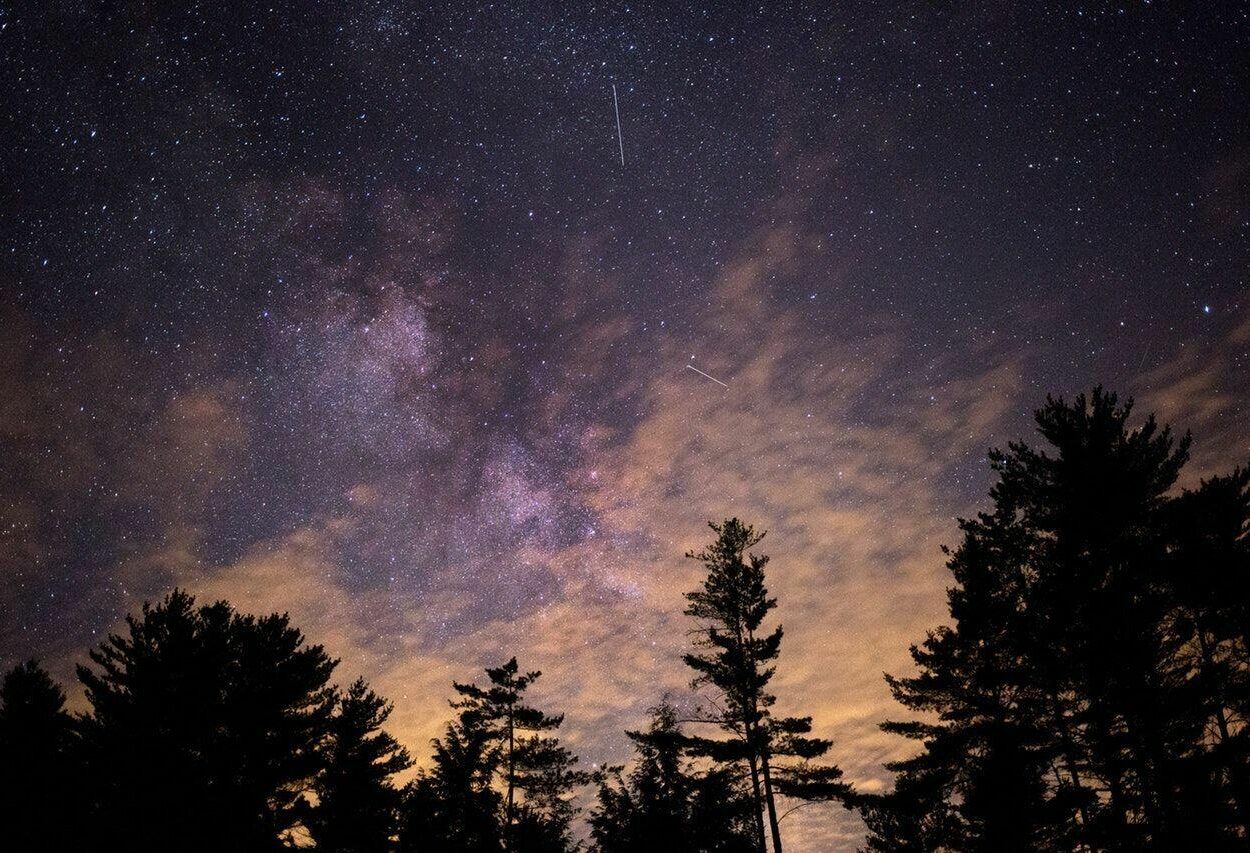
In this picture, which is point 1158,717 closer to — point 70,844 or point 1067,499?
point 1067,499

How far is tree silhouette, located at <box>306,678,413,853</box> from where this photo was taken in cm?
2189

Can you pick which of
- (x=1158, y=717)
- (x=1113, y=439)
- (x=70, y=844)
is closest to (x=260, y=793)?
(x=70, y=844)

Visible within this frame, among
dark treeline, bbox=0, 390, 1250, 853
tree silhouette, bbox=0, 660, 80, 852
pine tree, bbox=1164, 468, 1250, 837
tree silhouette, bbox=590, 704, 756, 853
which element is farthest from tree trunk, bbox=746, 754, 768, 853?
tree silhouette, bbox=0, 660, 80, 852

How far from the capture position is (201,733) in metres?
19.7

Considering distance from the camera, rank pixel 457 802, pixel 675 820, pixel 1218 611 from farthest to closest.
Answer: pixel 457 802 < pixel 1218 611 < pixel 675 820

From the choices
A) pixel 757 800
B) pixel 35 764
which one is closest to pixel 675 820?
pixel 757 800

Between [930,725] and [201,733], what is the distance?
25828 mm

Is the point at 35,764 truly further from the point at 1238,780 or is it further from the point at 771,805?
the point at 1238,780

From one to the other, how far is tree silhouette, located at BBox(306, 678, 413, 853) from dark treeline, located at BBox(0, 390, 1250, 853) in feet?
0.27

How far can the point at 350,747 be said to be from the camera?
25.5 metres

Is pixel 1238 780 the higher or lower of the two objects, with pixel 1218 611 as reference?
lower

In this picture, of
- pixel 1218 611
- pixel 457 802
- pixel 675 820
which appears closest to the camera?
pixel 675 820

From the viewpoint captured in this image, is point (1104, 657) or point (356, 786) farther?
point (356, 786)

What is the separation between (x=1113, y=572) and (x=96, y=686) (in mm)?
31837
